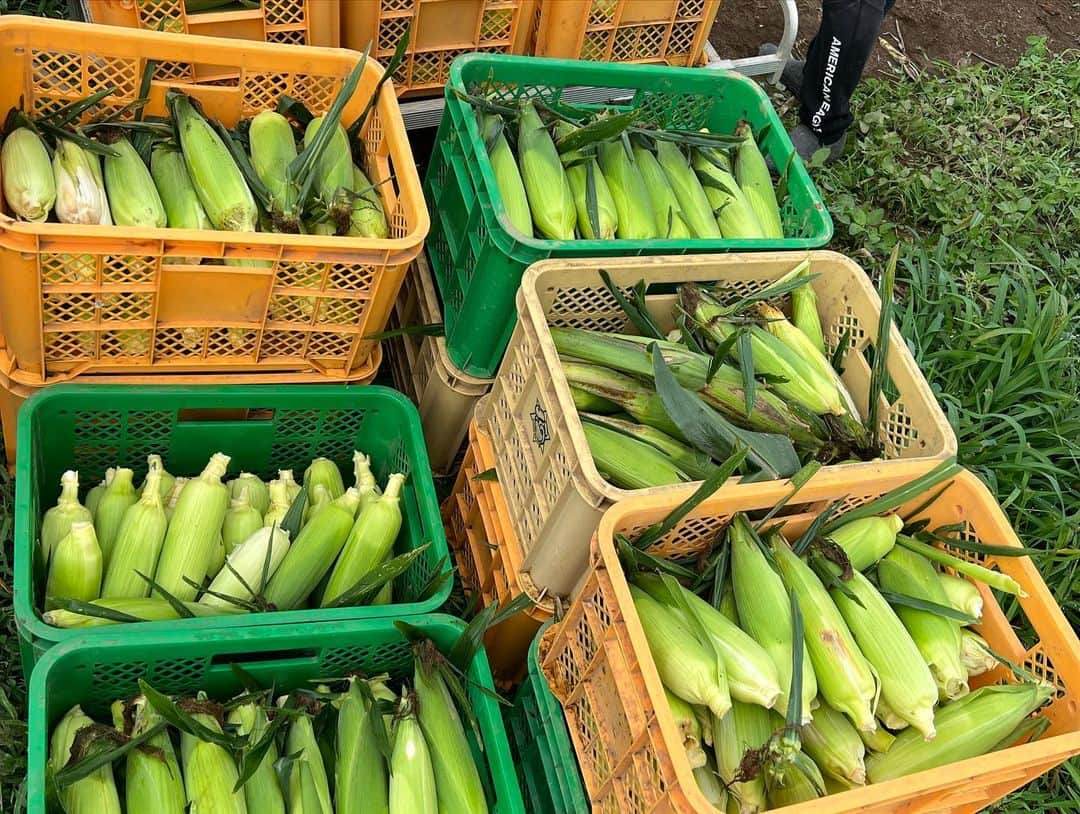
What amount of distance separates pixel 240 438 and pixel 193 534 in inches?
14.1

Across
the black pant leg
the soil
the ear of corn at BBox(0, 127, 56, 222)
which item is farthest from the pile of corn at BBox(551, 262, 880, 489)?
the soil

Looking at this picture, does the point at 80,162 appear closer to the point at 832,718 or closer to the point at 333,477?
the point at 333,477

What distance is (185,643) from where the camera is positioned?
191 cm

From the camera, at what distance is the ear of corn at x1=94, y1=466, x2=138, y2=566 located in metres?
2.23

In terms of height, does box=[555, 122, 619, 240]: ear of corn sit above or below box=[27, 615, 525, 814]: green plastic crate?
above

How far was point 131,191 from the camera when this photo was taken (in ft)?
7.59

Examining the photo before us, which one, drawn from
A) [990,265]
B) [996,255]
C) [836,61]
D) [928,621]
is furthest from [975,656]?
[836,61]

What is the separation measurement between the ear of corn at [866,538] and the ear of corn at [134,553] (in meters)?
1.41

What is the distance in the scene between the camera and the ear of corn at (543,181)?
8.29 feet

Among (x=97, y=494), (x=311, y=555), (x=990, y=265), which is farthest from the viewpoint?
(x=990, y=265)

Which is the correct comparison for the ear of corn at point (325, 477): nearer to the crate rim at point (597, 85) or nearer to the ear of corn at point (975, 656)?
the crate rim at point (597, 85)

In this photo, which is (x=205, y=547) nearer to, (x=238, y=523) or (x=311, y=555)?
(x=238, y=523)

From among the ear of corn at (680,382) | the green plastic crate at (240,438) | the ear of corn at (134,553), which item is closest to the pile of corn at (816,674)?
the ear of corn at (680,382)

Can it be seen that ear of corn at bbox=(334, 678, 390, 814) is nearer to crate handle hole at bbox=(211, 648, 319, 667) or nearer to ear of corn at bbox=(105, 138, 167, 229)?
crate handle hole at bbox=(211, 648, 319, 667)
